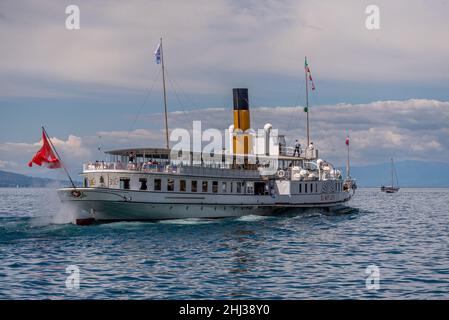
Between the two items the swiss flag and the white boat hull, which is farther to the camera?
the white boat hull

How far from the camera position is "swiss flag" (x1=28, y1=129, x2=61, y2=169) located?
41.8 m

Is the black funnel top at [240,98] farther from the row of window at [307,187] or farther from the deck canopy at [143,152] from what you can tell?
the deck canopy at [143,152]

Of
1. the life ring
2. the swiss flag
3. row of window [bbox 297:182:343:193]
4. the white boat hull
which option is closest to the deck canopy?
the white boat hull

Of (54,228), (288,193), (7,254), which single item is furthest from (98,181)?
(288,193)

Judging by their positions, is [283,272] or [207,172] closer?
[283,272]

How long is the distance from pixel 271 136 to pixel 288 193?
28.1 feet

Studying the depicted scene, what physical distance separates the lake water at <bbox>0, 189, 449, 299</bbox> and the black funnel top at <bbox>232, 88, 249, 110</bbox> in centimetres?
1705

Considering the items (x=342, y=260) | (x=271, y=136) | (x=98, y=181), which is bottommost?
(x=342, y=260)

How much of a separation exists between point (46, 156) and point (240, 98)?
2618 cm

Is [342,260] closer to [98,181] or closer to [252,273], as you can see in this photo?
[252,273]

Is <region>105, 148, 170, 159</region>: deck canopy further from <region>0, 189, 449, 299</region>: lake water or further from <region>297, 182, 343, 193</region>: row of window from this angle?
<region>297, 182, 343, 193</region>: row of window

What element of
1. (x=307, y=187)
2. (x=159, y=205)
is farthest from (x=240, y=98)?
(x=159, y=205)
